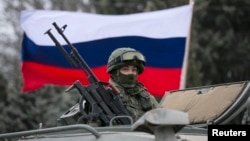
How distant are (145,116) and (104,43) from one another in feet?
23.2

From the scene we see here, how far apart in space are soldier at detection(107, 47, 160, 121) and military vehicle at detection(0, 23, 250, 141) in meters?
0.24

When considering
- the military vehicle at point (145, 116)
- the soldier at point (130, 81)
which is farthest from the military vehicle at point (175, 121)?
the soldier at point (130, 81)

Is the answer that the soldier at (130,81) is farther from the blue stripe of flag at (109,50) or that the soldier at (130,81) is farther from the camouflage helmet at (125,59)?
the blue stripe of flag at (109,50)

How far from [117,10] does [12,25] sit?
7.45 metres

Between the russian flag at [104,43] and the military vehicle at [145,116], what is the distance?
4053 millimetres

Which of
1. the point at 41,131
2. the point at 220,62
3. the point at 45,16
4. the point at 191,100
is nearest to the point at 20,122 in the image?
the point at 45,16

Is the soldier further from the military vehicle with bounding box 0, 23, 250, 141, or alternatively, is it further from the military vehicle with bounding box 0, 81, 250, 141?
the military vehicle with bounding box 0, 81, 250, 141

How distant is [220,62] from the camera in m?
22.4

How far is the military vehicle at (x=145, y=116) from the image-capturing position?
10.6 feet

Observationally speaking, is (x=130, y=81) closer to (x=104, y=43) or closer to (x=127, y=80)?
(x=127, y=80)

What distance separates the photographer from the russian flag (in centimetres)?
979

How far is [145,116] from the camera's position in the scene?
3.16 m

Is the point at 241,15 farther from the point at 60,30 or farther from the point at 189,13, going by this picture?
the point at 60,30

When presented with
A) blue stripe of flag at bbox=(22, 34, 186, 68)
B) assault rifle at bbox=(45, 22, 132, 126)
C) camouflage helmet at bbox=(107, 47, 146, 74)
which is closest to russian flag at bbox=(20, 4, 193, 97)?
blue stripe of flag at bbox=(22, 34, 186, 68)
